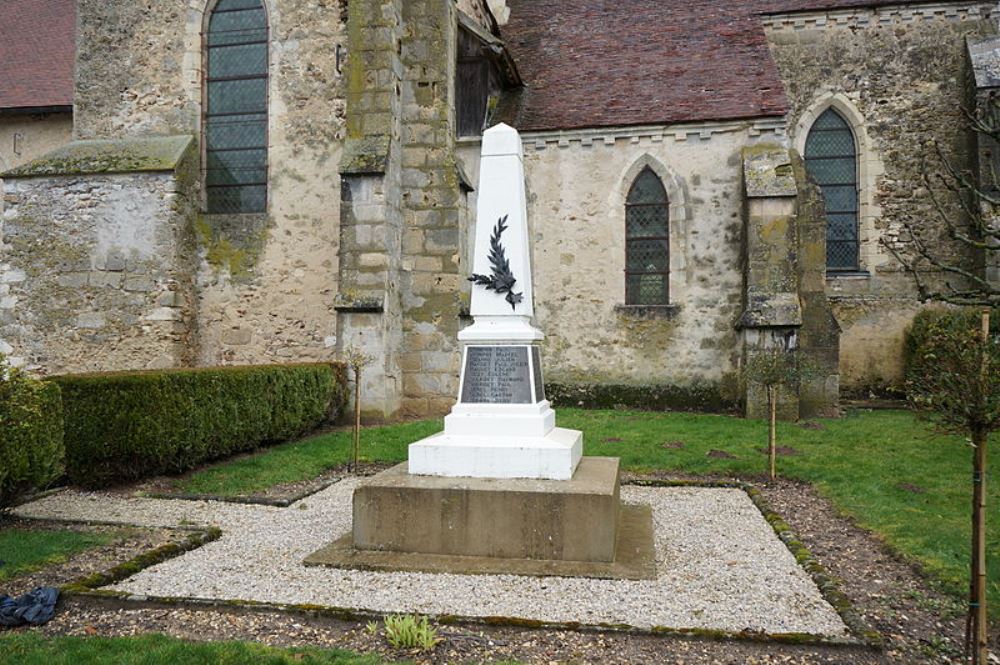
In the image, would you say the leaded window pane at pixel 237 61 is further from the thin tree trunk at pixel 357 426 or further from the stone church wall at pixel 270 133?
the thin tree trunk at pixel 357 426

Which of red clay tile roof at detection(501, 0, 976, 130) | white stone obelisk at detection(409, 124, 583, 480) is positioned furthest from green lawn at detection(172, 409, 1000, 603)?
red clay tile roof at detection(501, 0, 976, 130)

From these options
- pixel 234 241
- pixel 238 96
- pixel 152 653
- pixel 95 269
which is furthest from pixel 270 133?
pixel 152 653

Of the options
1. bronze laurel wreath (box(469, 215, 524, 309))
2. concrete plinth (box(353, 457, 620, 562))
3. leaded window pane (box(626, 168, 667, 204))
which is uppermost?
leaded window pane (box(626, 168, 667, 204))

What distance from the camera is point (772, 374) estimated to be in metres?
9.54

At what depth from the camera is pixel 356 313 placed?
1180 cm

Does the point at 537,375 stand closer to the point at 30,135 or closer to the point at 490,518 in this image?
the point at 490,518

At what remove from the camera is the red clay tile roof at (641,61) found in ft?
48.1

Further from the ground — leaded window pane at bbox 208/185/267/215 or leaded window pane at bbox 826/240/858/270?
leaded window pane at bbox 208/185/267/215

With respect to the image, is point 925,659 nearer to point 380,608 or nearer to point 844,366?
point 380,608

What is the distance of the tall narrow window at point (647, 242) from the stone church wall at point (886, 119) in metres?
4.38

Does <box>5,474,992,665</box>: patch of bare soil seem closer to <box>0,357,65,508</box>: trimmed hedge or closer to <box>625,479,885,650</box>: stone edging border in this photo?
<box>625,479,885,650</box>: stone edging border

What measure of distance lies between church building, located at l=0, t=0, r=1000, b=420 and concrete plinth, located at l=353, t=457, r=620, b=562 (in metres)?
6.26

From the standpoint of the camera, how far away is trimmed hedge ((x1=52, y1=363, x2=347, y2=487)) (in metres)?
7.79

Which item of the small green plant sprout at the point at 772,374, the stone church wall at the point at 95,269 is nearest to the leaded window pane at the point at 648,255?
the small green plant sprout at the point at 772,374
